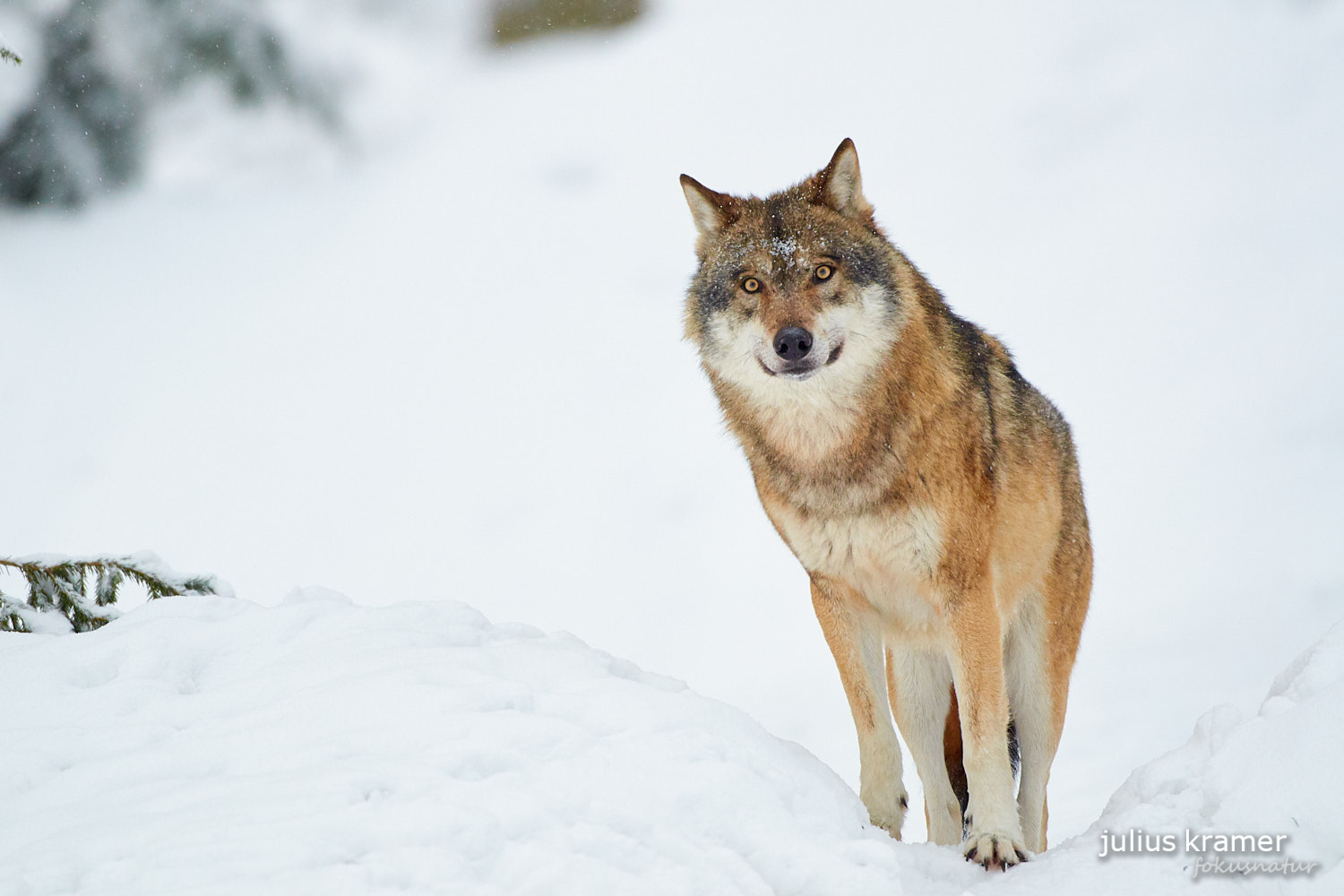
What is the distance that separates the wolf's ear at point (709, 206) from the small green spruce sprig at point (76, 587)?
294cm

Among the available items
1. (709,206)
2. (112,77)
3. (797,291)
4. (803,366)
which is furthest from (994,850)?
(112,77)

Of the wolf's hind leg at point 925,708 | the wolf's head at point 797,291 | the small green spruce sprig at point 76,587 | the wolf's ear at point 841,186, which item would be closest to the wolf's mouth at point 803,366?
the wolf's head at point 797,291

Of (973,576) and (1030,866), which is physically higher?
(973,576)

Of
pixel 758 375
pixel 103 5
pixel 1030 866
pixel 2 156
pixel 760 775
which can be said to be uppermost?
pixel 103 5

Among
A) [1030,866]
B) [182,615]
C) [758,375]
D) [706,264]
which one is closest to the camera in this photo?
[1030,866]

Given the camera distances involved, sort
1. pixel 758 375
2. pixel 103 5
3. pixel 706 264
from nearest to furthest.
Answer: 1. pixel 758 375
2. pixel 706 264
3. pixel 103 5

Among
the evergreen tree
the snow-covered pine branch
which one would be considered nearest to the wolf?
the snow-covered pine branch

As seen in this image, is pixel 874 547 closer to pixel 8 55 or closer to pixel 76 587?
pixel 76 587

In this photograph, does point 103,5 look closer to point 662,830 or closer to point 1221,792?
point 662,830

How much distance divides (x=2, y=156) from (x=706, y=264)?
7.07 meters

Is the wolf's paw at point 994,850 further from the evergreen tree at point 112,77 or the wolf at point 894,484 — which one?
the evergreen tree at point 112,77

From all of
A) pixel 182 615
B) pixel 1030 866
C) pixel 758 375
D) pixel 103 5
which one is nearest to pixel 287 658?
pixel 182 615

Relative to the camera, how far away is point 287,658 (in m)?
3.22

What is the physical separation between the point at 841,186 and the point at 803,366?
102 centimetres
